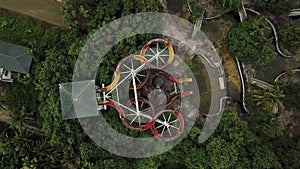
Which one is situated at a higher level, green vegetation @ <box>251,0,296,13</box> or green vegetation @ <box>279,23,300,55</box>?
green vegetation @ <box>251,0,296,13</box>

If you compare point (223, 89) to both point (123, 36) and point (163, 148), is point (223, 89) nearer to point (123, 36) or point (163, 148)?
point (163, 148)

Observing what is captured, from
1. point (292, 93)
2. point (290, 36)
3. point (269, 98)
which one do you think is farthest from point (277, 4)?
point (269, 98)

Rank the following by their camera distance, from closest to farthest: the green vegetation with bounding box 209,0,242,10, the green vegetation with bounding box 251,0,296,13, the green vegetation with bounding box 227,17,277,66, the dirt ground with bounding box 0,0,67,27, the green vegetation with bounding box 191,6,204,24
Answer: the green vegetation with bounding box 227,17,277,66
the green vegetation with bounding box 209,0,242,10
the green vegetation with bounding box 251,0,296,13
the green vegetation with bounding box 191,6,204,24
the dirt ground with bounding box 0,0,67,27

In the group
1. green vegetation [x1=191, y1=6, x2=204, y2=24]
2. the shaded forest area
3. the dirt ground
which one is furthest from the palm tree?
the dirt ground

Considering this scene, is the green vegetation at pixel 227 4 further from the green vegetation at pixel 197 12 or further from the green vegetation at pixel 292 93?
the green vegetation at pixel 292 93

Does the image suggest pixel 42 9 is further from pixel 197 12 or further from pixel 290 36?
pixel 290 36

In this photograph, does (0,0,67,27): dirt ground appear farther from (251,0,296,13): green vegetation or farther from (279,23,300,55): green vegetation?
(279,23,300,55): green vegetation

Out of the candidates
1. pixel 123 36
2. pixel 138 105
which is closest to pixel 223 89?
pixel 138 105
